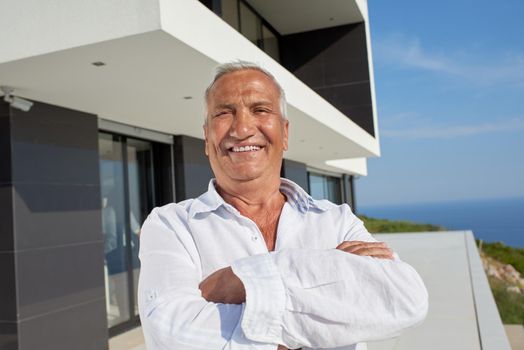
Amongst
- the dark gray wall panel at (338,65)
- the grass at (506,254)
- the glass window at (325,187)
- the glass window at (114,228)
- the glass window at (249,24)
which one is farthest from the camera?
the grass at (506,254)

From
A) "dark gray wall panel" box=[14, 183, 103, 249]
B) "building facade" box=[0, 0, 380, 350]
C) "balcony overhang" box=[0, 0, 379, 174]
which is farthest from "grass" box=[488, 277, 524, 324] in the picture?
"dark gray wall panel" box=[14, 183, 103, 249]

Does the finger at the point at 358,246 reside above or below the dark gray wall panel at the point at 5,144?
below

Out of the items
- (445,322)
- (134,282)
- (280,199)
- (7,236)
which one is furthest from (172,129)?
(280,199)

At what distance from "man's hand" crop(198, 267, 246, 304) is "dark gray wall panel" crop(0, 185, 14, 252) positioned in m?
4.22

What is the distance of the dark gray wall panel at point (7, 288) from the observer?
15.4 ft

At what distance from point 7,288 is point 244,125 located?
433cm

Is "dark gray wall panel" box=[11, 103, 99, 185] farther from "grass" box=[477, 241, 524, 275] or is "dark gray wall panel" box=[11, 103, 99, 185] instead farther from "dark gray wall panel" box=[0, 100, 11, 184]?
"grass" box=[477, 241, 524, 275]

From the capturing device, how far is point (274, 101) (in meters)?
1.36

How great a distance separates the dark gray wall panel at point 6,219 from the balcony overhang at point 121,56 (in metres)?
0.96

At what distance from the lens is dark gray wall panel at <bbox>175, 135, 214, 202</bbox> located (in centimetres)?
779

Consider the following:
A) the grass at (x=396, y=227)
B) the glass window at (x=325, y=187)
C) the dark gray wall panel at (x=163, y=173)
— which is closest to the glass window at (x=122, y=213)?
the dark gray wall panel at (x=163, y=173)

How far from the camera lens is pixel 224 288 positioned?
3.56 feet

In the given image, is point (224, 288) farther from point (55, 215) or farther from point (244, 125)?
point (55, 215)

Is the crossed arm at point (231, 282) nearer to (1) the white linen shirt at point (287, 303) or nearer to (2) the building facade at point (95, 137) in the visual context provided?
(1) the white linen shirt at point (287, 303)
